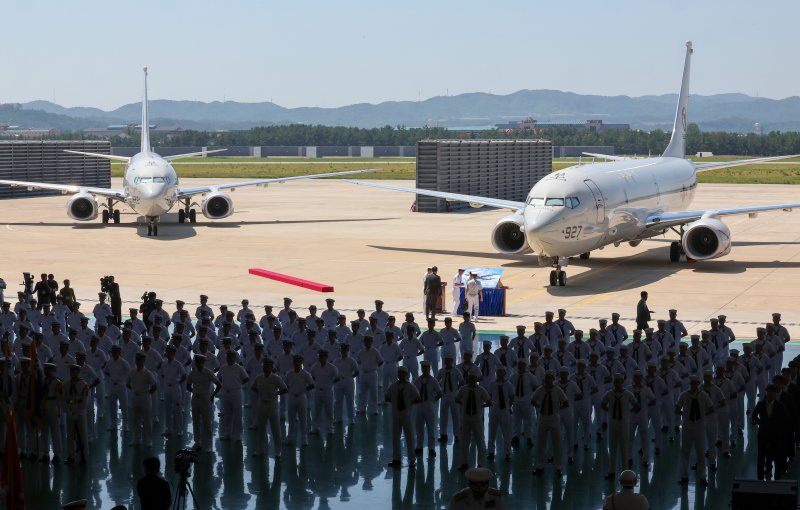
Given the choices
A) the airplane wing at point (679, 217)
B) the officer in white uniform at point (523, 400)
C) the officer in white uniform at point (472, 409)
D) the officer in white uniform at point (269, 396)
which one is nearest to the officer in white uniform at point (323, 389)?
the officer in white uniform at point (269, 396)

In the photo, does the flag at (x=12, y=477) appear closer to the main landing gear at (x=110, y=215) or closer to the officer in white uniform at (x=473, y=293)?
the officer in white uniform at (x=473, y=293)

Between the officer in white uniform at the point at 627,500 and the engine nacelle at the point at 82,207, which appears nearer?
the officer in white uniform at the point at 627,500

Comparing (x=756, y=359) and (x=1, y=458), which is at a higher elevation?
(x=756, y=359)

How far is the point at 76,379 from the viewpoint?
55.2 feet

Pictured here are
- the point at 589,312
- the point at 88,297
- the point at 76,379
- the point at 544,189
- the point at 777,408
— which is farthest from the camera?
the point at 544,189

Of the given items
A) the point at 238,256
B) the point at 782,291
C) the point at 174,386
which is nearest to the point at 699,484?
the point at 174,386

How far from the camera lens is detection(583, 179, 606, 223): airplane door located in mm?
35094

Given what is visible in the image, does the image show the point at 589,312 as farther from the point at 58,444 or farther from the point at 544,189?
the point at 58,444

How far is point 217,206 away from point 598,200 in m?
22.9

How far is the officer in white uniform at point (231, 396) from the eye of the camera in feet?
57.7

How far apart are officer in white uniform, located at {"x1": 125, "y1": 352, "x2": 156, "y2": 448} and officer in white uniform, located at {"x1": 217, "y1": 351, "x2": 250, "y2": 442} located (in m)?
1.05

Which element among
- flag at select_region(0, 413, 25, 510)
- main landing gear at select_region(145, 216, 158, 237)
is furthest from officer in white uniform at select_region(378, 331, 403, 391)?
main landing gear at select_region(145, 216, 158, 237)

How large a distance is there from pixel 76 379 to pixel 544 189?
20.1 m

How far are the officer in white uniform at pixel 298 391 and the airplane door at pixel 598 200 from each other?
62.2 ft
